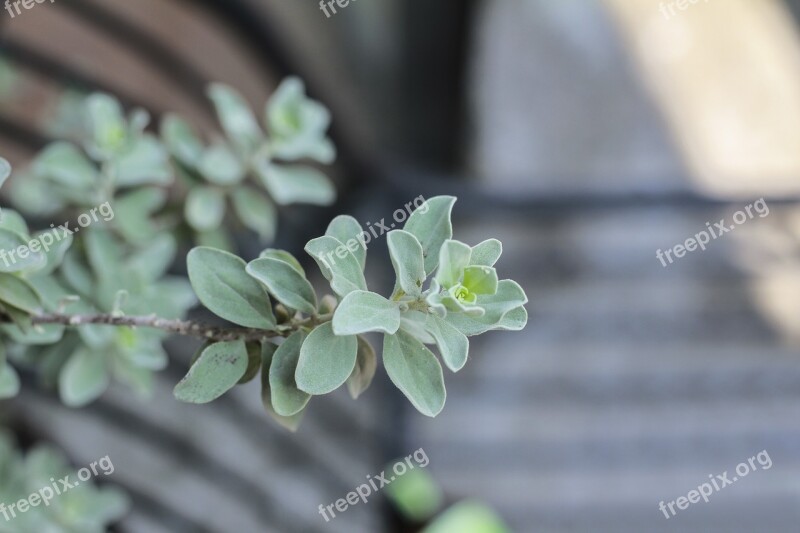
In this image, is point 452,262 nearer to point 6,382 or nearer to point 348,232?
point 348,232

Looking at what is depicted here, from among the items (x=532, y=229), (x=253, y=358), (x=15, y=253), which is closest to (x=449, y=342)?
(x=253, y=358)

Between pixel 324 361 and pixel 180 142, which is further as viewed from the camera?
pixel 180 142

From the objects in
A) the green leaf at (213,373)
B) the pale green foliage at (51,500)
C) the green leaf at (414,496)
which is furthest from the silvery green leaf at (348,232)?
the green leaf at (414,496)

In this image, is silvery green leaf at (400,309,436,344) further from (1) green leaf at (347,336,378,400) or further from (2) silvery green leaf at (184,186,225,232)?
(2) silvery green leaf at (184,186,225,232)

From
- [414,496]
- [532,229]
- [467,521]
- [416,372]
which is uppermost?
[532,229]

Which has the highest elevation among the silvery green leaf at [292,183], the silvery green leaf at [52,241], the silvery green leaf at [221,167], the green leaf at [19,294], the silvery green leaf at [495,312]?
the silvery green leaf at [221,167]

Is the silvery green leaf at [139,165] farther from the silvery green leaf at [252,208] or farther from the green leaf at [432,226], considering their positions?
the green leaf at [432,226]

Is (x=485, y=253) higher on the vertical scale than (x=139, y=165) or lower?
lower
